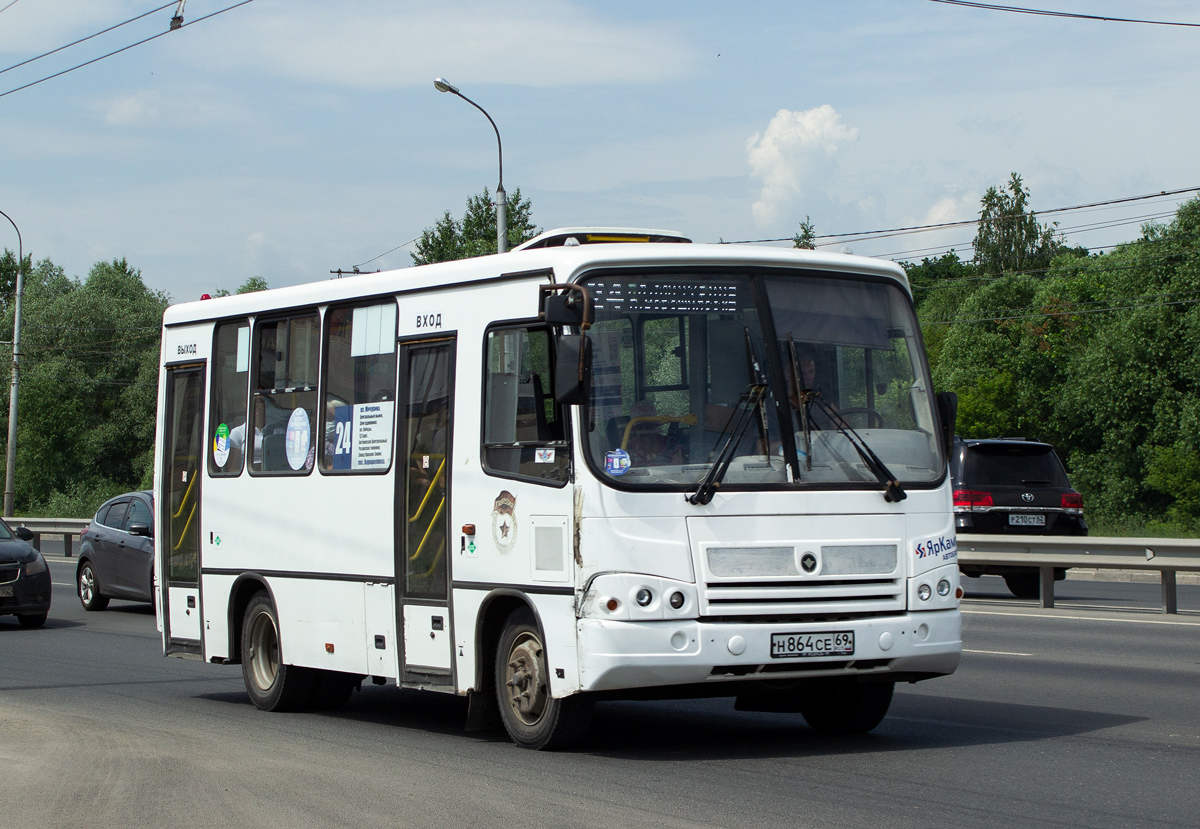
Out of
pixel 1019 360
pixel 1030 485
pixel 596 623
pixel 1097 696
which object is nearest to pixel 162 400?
pixel 596 623

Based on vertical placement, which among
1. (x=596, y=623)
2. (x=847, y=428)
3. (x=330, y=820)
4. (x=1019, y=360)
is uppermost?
(x=1019, y=360)

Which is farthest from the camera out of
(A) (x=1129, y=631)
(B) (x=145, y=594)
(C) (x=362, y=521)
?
(B) (x=145, y=594)

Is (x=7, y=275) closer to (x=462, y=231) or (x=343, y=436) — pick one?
(x=462, y=231)

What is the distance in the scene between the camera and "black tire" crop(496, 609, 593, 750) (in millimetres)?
8172

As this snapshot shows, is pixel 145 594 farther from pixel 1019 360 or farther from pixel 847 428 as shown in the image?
pixel 1019 360

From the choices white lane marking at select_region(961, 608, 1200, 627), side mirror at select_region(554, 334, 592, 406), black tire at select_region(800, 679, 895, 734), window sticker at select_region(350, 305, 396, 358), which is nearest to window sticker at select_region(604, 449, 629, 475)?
side mirror at select_region(554, 334, 592, 406)

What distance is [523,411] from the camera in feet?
27.6

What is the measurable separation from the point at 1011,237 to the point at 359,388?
3526 inches

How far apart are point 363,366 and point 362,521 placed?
1.03 m

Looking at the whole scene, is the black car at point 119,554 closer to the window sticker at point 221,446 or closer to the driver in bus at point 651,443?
the window sticker at point 221,446

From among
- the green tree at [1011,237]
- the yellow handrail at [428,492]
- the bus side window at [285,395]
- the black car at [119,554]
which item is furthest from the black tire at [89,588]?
the green tree at [1011,237]

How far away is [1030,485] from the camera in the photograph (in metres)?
21.0

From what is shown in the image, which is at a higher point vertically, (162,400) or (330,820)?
(162,400)

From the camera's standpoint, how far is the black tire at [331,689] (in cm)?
1090
